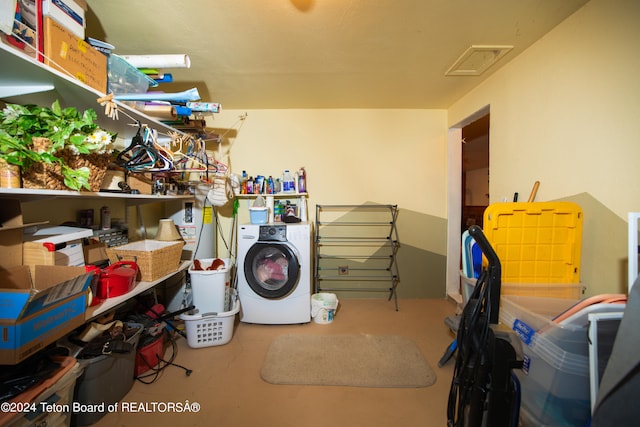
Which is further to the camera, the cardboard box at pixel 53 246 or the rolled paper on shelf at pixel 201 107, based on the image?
the rolled paper on shelf at pixel 201 107

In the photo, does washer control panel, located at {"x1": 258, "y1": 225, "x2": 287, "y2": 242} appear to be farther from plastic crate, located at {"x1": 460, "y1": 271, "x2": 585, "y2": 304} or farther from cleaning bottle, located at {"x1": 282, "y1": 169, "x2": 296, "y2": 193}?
plastic crate, located at {"x1": 460, "y1": 271, "x2": 585, "y2": 304}

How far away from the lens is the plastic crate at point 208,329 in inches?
76.3

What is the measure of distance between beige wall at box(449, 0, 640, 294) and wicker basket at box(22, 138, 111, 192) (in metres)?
2.73

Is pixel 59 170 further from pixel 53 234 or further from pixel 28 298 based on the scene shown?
pixel 28 298

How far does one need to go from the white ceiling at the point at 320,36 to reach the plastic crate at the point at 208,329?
79.3 inches

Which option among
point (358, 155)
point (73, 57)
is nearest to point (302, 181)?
point (358, 155)

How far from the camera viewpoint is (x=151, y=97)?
4.91 ft

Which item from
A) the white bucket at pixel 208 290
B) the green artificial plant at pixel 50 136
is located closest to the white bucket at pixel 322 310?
Result: the white bucket at pixel 208 290

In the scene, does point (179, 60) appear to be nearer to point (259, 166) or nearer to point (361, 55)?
point (361, 55)

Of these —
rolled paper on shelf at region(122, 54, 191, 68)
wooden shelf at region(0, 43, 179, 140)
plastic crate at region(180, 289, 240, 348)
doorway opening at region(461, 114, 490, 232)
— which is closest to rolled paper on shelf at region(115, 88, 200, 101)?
wooden shelf at region(0, 43, 179, 140)

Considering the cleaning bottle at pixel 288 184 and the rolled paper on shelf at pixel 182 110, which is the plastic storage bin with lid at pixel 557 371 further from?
the rolled paper on shelf at pixel 182 110

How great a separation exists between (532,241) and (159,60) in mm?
2582

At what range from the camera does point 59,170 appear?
1157 mm

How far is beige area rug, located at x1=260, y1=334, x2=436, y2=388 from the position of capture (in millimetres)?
1639
